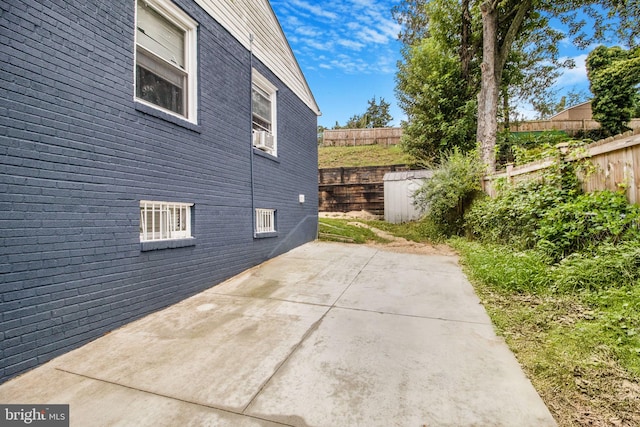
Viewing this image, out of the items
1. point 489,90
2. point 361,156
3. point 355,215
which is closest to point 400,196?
point 355,215

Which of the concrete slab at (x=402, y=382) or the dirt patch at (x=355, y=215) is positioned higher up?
the dirt patch at (x=355, y=215)

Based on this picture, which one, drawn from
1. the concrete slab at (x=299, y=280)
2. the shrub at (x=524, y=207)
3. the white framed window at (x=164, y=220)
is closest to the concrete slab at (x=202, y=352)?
the concrete slab at (x=299, y=280)

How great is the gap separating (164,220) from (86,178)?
108 cm

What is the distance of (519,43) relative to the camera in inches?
491

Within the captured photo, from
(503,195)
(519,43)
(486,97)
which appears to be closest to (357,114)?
(519,43)

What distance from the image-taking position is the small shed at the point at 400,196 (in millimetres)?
11625

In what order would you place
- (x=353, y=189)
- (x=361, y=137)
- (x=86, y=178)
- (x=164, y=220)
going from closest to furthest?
(x=86, y=178) < (x=164, y=220) < (x=353, y=189) < (x=361, y=137)

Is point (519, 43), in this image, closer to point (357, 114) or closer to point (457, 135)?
point (457, 135)

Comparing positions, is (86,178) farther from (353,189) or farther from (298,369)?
(353,189)

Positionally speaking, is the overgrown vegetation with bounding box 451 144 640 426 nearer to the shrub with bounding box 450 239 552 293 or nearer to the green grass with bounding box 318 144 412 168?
the shrub with bounding box 450 239 552 293

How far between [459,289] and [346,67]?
1593cm

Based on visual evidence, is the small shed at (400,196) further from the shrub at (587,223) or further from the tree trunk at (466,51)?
the shrub at (587,223)

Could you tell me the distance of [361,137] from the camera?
2370cm

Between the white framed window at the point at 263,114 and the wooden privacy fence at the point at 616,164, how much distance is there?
5.22m
